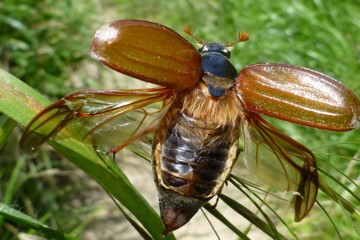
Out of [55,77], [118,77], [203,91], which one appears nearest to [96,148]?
[203,91]

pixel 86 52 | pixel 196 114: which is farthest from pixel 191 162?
pixel 86 52

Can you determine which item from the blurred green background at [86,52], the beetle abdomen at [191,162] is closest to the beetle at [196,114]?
the beetle abdomen at [191,162]

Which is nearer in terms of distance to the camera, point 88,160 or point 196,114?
point 88,160

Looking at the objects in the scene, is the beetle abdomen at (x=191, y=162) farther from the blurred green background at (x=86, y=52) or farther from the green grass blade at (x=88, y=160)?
the blurred green background at (x=86, y=52)

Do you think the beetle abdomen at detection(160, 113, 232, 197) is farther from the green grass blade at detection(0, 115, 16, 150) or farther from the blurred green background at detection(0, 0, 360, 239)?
the blurred green background at detection(0, 0, 360, 239)

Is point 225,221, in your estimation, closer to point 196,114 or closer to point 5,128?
point 196,114
